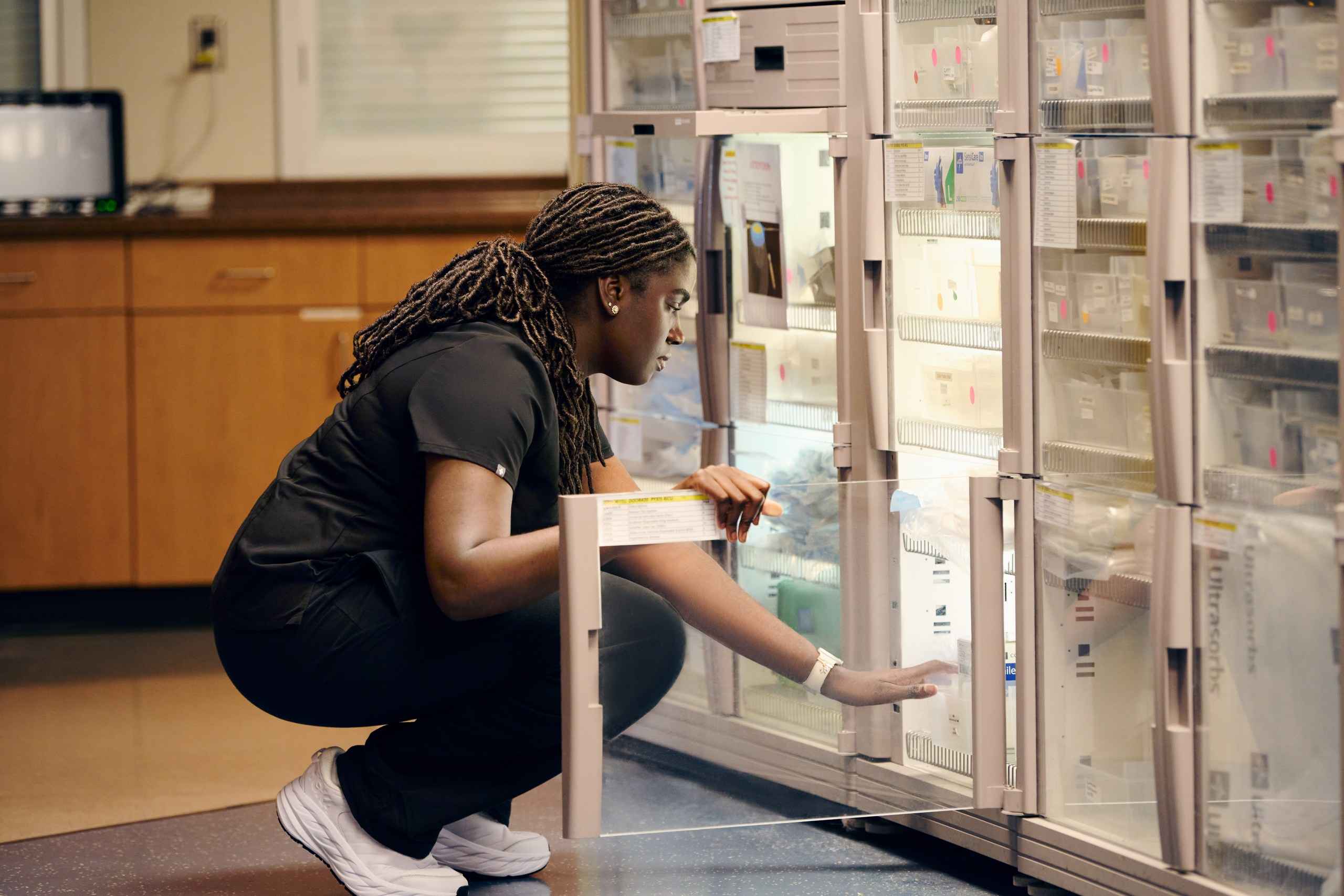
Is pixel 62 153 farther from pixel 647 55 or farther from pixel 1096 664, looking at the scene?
pixel 1096 664

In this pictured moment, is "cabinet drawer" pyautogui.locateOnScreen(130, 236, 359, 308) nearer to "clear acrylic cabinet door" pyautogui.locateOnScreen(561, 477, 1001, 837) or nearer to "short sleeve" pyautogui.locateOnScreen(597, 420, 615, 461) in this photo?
"short sleeve" pyautogui.locateOnScreen(597, 420, 615, 461)

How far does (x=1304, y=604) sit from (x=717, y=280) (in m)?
1.54

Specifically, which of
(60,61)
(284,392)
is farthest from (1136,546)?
(60,61)

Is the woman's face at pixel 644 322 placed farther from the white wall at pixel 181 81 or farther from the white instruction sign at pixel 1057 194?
the white wall at pixel 181 81

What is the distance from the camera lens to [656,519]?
2338 mm

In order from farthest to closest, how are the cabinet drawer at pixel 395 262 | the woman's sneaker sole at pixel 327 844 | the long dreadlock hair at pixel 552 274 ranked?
1. the cabinet drawer at pixel 395 262
2. the woman's sneaker sole at pixel 327 844
3. the long dreadlock hair at pixel 552 274

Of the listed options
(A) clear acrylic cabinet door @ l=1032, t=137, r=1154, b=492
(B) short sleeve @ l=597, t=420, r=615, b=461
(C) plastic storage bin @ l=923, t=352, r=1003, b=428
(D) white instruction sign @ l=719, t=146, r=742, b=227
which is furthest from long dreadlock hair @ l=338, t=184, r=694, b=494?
(D) white instruction sign @ l=719, t=146, r=742, b=227

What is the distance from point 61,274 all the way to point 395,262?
36.5 inches

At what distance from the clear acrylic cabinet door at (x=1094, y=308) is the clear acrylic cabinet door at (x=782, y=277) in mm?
633

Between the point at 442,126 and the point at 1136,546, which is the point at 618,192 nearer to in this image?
the point at 1136,546

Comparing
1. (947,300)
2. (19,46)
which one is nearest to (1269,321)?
(947,300)

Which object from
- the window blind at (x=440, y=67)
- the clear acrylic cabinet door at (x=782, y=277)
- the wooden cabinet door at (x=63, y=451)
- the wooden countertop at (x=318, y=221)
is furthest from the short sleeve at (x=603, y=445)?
the window blind at (x=440, y=67)

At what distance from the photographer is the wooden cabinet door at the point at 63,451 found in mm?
4746

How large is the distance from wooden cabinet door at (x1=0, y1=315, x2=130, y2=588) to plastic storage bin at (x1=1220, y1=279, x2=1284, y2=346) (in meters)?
3.35
